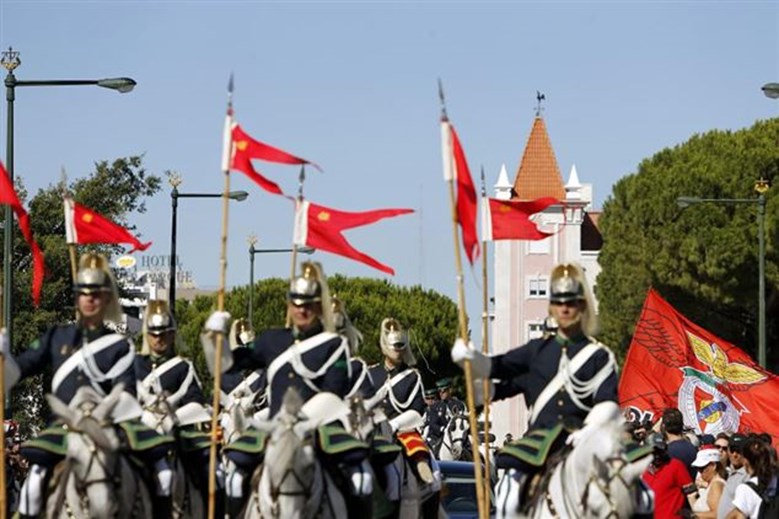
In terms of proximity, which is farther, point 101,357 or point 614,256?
point 614,256

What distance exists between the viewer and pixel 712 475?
20.0 m

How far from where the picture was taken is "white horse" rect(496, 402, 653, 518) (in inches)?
578

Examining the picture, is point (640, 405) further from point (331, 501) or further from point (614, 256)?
point (614, 256)

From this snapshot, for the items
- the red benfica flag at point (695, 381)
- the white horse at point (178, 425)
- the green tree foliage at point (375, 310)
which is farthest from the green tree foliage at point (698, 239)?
the white horse at point (178, 425)

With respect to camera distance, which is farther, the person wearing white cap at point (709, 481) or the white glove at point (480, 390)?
the person wearing white cap at point (709, 481)

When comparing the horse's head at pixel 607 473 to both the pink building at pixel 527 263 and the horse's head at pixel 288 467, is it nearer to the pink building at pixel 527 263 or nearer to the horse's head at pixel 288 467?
the horse's head at pixel 288 467

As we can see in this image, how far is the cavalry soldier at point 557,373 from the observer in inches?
618

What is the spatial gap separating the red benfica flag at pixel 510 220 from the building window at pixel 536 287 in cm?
10916

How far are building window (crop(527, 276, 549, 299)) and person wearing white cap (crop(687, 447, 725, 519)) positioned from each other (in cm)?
10726

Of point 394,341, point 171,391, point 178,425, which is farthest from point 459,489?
point 178,425

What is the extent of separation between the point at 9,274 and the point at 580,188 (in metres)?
107

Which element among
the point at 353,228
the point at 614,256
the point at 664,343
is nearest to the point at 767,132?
the point at 614,256

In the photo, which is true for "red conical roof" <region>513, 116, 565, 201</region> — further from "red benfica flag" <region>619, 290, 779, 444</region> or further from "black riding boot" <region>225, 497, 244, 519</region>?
"black riding boot" <region>225, 497, 244, 519</region>

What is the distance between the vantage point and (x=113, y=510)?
51.4 ft
